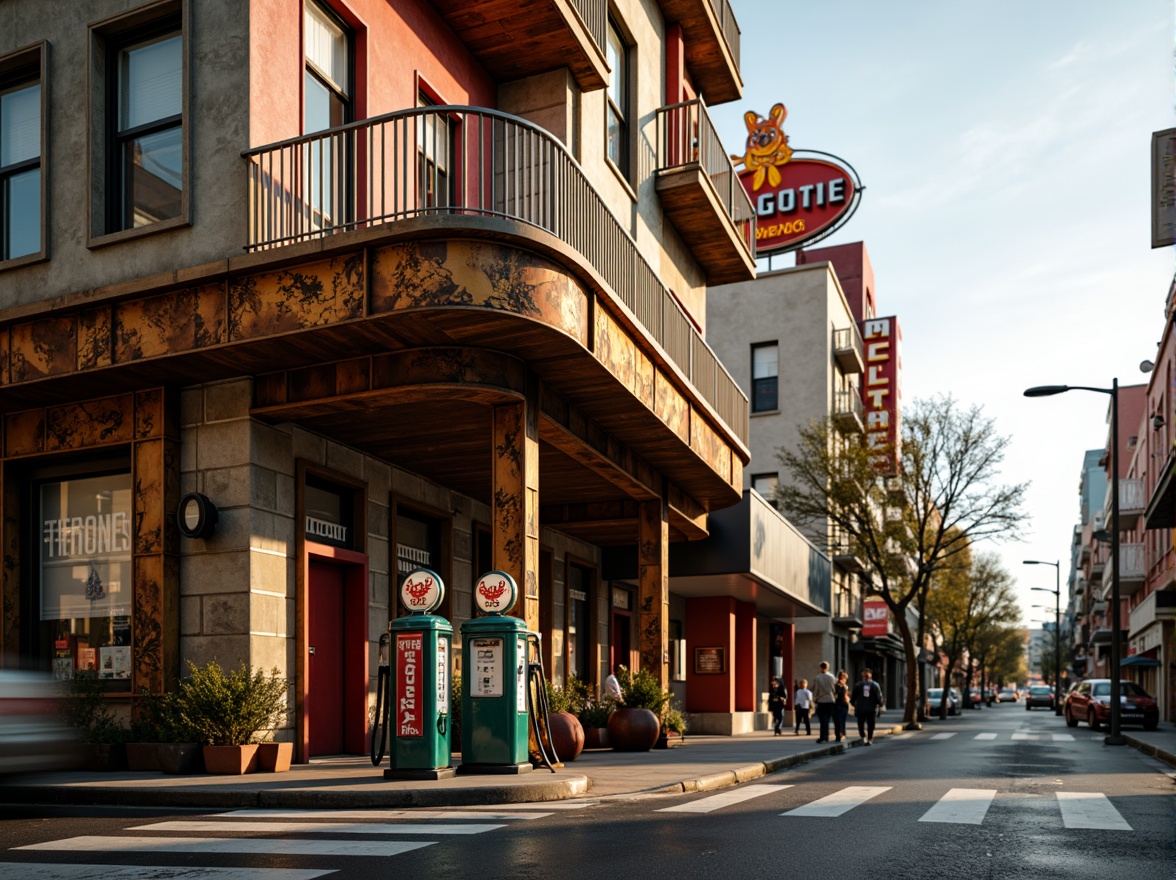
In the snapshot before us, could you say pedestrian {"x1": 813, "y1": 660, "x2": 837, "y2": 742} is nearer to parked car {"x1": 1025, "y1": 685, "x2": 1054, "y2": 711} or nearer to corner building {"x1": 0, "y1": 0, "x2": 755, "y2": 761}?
corner building {"x1": 0, "y1": 0, "x2": 755, "y2": 761}

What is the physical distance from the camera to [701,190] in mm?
22797

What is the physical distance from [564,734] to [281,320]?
6.08 m

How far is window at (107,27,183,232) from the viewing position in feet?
47.6

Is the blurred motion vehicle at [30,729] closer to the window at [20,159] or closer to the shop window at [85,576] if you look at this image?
the shop window at [85,576]

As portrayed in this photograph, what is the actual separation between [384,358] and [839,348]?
35087 millimetres

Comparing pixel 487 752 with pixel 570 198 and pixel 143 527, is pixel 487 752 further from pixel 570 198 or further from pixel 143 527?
pixel 570 198

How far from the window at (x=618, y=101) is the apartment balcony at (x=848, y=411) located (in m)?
21.6

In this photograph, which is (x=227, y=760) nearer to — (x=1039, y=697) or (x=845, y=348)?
(x=845, y=348)

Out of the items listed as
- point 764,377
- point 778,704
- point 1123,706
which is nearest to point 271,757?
point 778,704

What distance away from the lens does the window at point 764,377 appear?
4628cm

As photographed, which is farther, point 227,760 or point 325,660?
point 325,660

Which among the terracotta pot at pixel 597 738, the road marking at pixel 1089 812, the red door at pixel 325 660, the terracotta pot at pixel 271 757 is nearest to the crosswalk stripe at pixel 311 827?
the terracotta pot at pixel 271 757

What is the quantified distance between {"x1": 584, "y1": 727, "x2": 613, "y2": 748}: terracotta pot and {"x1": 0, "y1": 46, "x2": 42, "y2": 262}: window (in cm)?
1096

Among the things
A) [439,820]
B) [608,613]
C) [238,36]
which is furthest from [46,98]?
[608,613]
